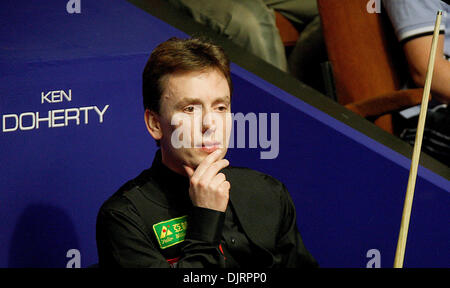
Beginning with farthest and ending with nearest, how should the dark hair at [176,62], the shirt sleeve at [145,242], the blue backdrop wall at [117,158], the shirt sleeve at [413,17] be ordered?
the shirt sleeve at [413,17], the blue backdrop wall at [117,158], the dark hair at [176,62], the shirt sleeve at [145,242]

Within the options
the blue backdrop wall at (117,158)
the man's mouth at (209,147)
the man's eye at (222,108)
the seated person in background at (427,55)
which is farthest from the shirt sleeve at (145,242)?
the seated person in background at (427,55)

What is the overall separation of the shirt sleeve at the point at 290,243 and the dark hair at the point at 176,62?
334mm

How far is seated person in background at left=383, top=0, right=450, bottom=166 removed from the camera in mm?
2020

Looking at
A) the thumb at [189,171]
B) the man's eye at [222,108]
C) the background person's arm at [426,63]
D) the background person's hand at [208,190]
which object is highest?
the background person's arm at [426,63]

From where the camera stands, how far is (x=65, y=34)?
5.88 feet

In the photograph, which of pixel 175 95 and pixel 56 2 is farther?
pixel 56 2

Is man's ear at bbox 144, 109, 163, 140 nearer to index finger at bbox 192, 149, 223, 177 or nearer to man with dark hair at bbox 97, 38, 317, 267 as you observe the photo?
man with dark hair at bbox 97, 38, 317, 267

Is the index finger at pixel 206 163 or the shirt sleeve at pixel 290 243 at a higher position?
the index finger at pixel 206 163

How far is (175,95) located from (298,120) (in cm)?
47

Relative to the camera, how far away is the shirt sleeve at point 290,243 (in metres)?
1.52

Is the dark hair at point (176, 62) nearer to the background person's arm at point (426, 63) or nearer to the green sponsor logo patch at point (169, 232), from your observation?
the green sponsor logo patch at point (169, 232)

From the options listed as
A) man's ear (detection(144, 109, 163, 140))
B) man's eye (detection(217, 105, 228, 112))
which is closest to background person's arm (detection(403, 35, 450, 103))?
man's eye (detection(217, 105, 228, 112))
